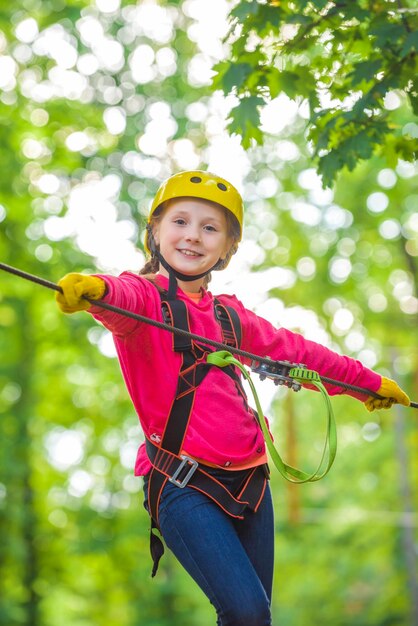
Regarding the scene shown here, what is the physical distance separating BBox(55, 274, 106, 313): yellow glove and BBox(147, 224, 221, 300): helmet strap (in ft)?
1.59

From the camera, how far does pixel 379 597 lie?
59.6ft

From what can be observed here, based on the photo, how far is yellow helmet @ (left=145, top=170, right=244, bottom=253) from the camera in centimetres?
321

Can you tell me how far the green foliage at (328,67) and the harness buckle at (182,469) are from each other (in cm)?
160

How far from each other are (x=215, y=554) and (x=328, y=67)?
2.44m

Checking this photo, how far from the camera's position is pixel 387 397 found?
11.8 ft

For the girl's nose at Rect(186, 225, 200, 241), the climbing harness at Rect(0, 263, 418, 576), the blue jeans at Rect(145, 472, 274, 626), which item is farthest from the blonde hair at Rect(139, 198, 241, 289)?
the blue jeans at Rect(145, 472, 274, 626)

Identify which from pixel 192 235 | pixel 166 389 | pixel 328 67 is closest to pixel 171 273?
pixel 192 235

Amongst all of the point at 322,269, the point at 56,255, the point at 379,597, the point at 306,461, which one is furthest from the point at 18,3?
the point at 306,461

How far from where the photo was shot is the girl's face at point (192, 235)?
318 cm

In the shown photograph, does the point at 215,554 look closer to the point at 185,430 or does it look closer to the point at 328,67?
the point at 185,430

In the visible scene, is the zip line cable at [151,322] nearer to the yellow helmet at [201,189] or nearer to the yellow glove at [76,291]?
the yellow glove at [76,291]

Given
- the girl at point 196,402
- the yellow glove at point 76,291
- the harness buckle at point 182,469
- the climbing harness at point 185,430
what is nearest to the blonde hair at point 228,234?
the girl at point 196,402

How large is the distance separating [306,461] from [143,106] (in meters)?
13.8

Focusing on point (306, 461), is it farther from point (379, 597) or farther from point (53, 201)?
point (53, 201)
